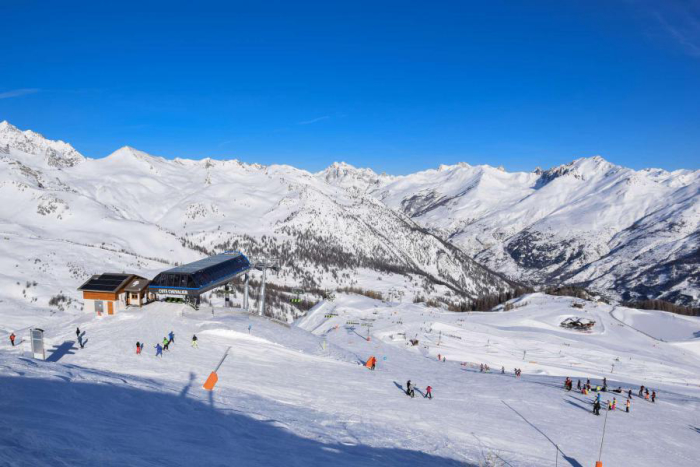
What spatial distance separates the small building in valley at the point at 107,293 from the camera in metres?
49.2

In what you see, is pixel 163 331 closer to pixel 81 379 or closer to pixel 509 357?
pixel 81 379

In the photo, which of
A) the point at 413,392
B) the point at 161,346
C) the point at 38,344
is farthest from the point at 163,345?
the point at 413,392

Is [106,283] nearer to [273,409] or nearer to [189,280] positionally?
[189,280]

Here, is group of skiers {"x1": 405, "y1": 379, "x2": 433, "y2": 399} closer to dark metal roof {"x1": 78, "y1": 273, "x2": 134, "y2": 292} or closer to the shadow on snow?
the shadow on snow

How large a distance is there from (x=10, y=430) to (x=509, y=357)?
78.7 metres

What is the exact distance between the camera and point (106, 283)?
50.1 metres

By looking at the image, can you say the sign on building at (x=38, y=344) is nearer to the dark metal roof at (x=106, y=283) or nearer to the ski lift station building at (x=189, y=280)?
the dark metal roof at (x=106, y=283)

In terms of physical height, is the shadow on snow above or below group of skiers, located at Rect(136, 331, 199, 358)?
above

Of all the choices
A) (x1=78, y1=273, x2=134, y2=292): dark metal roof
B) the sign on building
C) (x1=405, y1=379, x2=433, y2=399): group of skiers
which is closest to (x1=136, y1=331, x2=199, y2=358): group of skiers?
the sign on building

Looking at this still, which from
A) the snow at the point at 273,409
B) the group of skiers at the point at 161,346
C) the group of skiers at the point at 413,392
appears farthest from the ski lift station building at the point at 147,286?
the group of skiers at the point at 413,392

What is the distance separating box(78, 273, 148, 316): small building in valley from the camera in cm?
4919

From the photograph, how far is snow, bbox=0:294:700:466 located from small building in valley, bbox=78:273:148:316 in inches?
85.9

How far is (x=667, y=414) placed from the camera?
133 ft

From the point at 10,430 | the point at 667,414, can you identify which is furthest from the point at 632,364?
the point at 10,430
